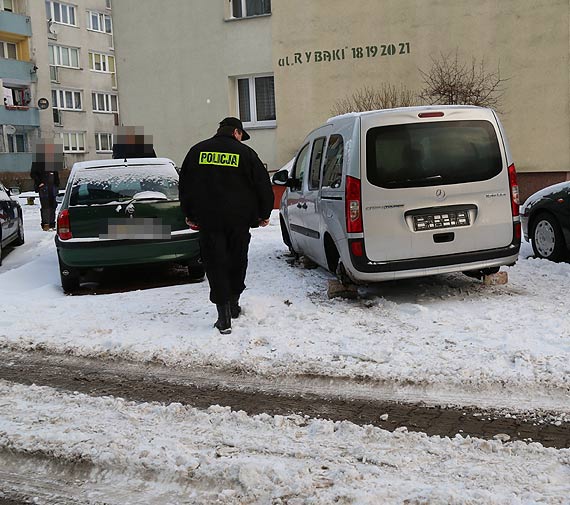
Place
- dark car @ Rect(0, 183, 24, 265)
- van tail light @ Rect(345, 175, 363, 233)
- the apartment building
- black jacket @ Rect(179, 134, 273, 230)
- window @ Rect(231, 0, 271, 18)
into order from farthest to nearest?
the apartment building, window @ Rect(231, 0, 271, 18), dark car @ Rect(0, 183, 24, 265), van tail light @ Rect(345, 175, 363, 233), black jacket @ Rect(179, 134, 273, 230)

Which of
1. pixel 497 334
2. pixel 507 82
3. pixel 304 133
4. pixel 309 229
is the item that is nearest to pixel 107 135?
pixel 304 133

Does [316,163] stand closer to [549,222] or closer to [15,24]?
[549,222]

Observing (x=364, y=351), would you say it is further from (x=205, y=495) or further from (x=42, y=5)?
(x=42, y=5)

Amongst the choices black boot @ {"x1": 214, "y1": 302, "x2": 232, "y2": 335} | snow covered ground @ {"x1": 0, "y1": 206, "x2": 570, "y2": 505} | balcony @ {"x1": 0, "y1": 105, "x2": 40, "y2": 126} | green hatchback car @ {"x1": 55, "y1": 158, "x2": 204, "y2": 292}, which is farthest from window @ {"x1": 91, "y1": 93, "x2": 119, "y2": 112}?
black boot @ {"x1": 214, "y1": 302, "x2": 232, "y2": 335}

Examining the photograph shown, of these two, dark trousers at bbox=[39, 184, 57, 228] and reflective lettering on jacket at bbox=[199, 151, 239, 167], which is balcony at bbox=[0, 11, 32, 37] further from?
reflective lettering on jacket at bbox=[199, 151, 239, 167]

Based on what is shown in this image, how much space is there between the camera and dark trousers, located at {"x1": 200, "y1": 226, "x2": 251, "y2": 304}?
5.99 meters

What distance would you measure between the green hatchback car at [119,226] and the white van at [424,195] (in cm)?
230

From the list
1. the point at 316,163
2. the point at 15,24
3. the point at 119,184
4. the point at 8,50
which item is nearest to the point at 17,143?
the point at 8,50

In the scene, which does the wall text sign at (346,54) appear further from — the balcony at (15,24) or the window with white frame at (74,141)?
the window with white frame at (74,141)

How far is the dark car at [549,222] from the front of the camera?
869cm

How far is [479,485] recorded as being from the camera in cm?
316

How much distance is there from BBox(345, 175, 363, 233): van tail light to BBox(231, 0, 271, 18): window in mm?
13386

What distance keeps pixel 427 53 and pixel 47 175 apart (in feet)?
31.7

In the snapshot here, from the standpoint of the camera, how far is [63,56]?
4838 cm
